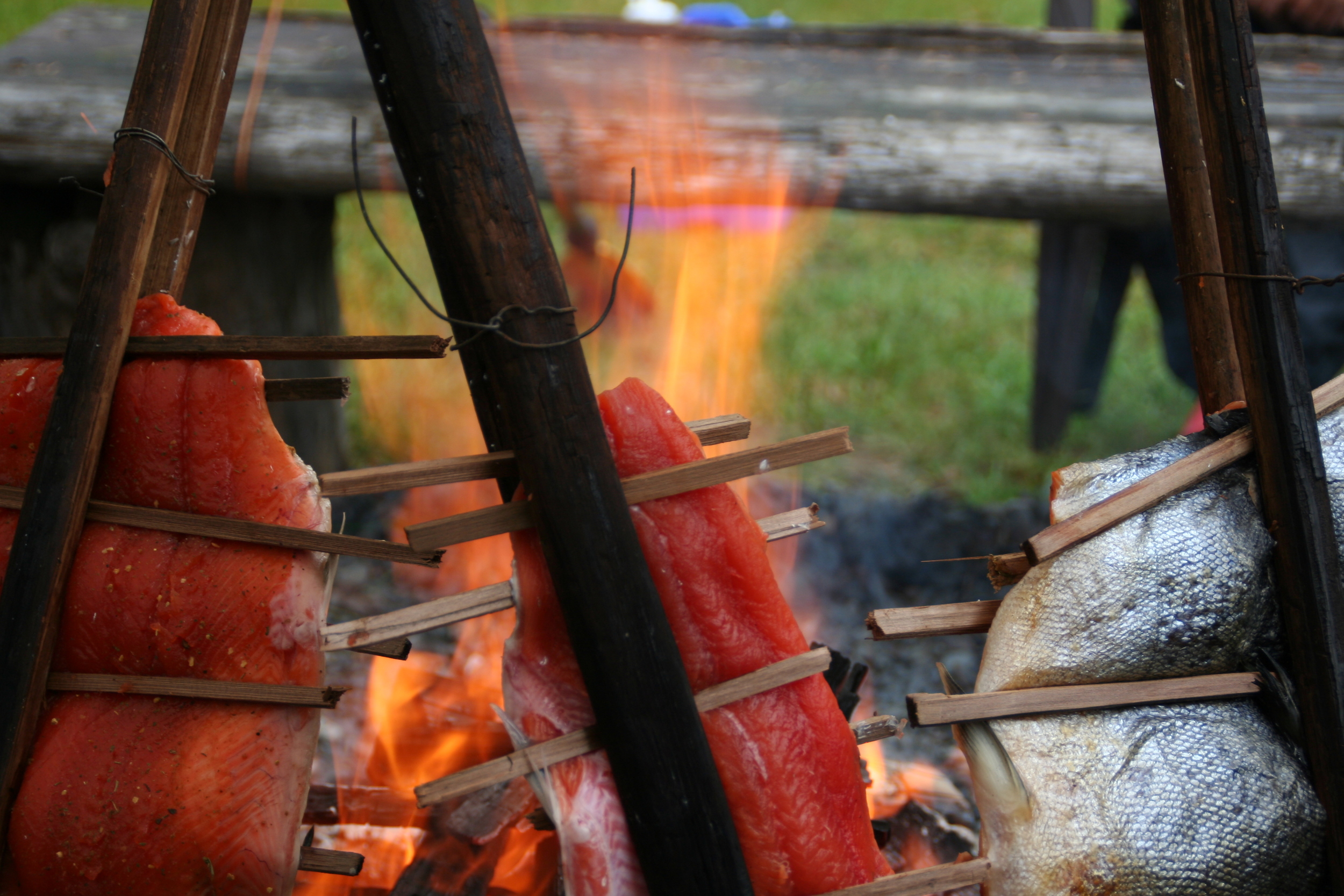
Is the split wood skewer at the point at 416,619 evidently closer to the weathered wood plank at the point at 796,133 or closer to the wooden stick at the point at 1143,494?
the wooden stick at the point at 1143,494

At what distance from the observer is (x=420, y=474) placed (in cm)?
158

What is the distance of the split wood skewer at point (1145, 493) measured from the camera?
1.68m

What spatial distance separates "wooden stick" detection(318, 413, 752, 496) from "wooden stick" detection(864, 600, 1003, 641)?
0.73 metres

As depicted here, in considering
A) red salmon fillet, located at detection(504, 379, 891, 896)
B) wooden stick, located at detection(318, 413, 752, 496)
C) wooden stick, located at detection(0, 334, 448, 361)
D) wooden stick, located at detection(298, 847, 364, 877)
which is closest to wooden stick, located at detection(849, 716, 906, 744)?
red salmon fillet, located at detection(504, 379, 891, 896)

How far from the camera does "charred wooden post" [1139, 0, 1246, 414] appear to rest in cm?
184

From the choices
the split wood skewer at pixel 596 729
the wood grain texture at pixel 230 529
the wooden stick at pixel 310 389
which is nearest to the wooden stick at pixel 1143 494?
the split wood skewer at pixel 596 729

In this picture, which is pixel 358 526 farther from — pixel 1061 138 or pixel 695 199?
pixel 1061 138

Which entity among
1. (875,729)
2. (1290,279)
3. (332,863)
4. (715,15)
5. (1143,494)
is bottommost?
(332,863)

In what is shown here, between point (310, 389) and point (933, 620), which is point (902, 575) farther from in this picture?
point (310, 389)

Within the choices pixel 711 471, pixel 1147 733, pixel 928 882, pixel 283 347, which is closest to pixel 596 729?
pixel 711 471

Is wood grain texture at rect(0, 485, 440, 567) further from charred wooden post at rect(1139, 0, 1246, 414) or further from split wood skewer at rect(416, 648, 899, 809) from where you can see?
charred wooden post at rect(1139, 0, 1246, 414)

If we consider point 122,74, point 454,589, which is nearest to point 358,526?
point 454,589

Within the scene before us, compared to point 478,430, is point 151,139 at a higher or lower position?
lower

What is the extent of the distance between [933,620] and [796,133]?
95.5 inches
